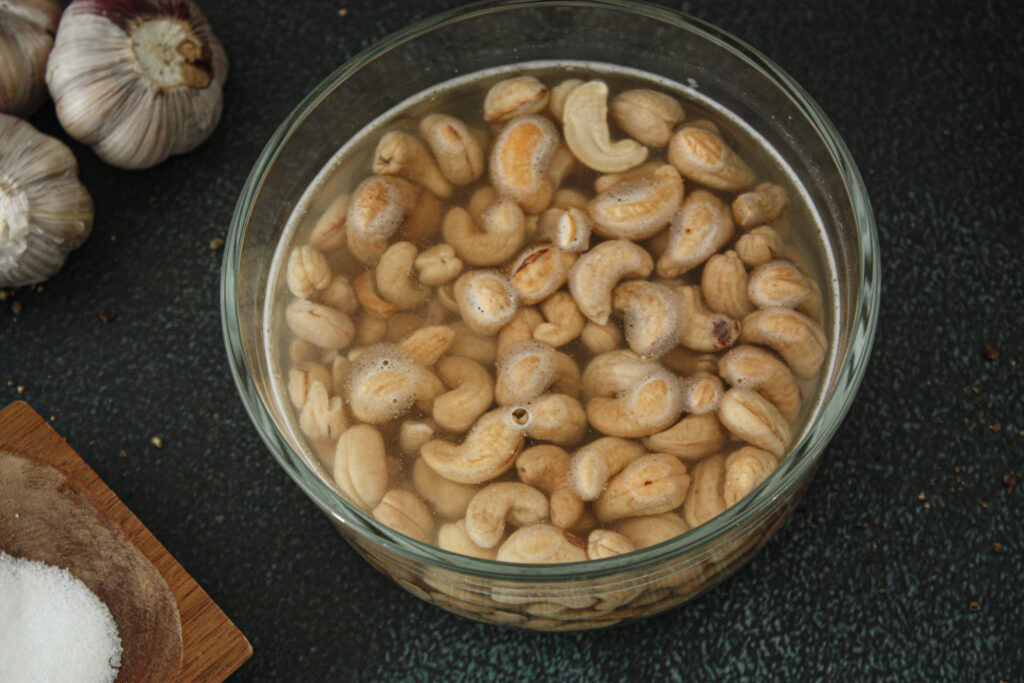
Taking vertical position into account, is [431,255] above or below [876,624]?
above

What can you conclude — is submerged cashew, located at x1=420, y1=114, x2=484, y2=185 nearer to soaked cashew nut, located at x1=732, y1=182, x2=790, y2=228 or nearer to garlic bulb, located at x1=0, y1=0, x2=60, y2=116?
soaked cashew nut, located at x1=732, y1=182, x2=790, y2=228

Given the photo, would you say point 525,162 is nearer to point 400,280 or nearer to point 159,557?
point 400,280

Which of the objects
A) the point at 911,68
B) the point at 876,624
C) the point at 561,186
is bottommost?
the point at 876,624

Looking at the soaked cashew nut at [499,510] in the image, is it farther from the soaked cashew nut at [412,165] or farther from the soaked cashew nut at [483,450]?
the soaked cashew nut at [412,165]

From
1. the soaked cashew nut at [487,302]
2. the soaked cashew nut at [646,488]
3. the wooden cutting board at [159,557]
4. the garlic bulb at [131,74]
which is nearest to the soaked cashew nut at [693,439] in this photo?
the soaked cashew nut at [646,488]

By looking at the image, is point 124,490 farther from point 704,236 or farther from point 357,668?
point 704,236

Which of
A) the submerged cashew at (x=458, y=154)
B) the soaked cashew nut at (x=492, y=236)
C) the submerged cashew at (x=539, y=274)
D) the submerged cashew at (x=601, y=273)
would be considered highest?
the submerged cashew at (x=458, y=154)

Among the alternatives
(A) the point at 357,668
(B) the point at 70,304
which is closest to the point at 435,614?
(A) the point at 357,668
